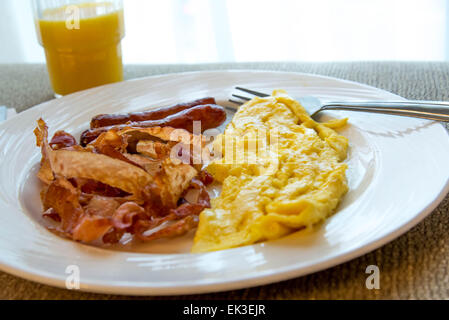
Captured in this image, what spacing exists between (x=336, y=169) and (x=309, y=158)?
0.14 meters

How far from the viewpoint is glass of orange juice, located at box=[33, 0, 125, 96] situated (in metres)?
2.05

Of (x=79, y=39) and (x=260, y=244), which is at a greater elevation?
(x=79, y=39)

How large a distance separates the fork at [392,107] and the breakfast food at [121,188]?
19.7 inches

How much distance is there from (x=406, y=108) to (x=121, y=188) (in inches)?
33.0

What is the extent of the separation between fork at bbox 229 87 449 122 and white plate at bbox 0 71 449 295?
25mm

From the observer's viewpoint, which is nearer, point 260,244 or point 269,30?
point 260,244

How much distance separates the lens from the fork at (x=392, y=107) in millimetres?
1417

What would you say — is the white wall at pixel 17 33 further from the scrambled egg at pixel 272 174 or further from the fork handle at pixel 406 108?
the fork handle at pixel 406 108

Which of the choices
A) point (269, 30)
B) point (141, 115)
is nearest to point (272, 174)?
point (141, 115)

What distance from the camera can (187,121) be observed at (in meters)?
1.61

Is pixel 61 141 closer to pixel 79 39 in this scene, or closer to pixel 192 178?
pixel 192 178

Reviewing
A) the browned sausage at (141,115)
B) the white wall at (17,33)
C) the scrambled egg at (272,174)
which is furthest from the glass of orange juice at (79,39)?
the white wall at (17,33)

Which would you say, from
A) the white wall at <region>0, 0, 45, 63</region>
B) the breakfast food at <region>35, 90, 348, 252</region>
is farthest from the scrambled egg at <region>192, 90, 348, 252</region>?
the white wall at <region>0, 0, 45, 63</region>

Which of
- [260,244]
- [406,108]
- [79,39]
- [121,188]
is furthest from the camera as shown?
[79,39]
